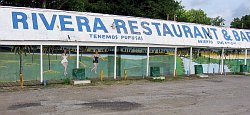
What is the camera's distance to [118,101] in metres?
15.0

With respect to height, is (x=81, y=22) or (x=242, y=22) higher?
(x=242, y=22)

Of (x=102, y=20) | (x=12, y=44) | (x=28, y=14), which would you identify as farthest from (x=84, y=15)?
(x=12, y=44)

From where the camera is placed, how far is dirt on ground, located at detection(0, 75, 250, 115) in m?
12.5

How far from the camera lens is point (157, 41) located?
26.5 meters

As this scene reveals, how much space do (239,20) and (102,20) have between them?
82940 mm

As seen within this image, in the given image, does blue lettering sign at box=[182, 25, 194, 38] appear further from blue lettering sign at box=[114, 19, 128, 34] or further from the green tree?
the green tree

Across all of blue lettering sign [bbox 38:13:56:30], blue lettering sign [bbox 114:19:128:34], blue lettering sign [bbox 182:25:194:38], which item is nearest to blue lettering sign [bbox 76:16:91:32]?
blue lettering sign [bbox 38:13:56:30]

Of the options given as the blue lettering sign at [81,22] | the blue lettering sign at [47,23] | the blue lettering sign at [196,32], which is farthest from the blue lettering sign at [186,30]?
the blue lettering sign at [47,23]

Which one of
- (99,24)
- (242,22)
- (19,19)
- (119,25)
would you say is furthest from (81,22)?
(242,22)

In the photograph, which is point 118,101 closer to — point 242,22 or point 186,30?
point 186,30

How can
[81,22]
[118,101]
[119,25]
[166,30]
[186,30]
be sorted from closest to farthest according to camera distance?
1. [118,101]
2. [81,22]
3. [119,25]
4. [166,30]
5. [186,30]

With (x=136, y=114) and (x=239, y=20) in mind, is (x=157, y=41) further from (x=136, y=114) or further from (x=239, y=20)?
(x=239, y=20)

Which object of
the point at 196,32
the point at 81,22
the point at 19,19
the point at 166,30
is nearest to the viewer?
the point at 19,19

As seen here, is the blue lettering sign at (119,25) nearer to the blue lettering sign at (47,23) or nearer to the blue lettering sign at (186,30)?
the blue lettering sign at (47,23)
